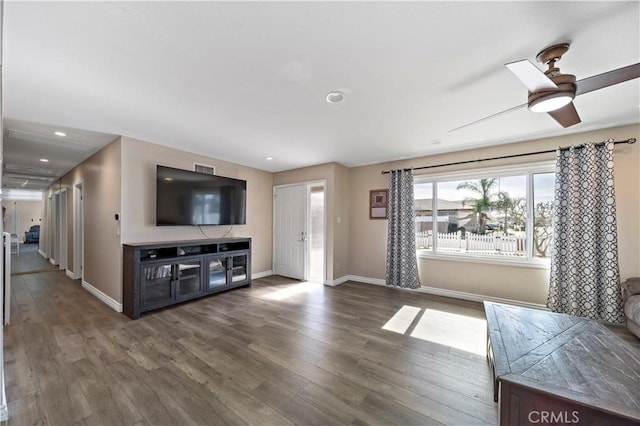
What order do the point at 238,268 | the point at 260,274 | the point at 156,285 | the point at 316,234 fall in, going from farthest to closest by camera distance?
the point at 260,274
the point at 316,234
the point at 238,268
the point at 156,285

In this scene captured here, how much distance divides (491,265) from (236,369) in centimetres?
387

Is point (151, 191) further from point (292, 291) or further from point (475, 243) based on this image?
point (475, 243)

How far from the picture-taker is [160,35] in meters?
1.53

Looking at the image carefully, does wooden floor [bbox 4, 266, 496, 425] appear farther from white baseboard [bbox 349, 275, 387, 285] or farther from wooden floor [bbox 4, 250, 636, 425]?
white baseboard [bbox 349, 275, 387, 285]

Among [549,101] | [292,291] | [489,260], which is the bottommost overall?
[292,291]

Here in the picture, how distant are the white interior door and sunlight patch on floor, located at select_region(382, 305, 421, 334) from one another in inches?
90.1

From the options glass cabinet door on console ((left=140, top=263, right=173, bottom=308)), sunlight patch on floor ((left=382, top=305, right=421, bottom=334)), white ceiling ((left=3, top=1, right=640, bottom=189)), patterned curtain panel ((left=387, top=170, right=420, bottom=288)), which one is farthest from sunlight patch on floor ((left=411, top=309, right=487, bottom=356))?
glass cabinet door on console ((left=140, top=263, right=173, bottom=308))

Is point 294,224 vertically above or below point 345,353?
above

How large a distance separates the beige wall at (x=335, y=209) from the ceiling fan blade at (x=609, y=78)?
3.53m

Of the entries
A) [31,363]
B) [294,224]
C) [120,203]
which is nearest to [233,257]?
[294,224]

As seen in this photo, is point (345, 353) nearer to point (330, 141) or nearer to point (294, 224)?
point (330, 141)

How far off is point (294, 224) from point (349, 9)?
14.1ft

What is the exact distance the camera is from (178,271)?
3.57 m

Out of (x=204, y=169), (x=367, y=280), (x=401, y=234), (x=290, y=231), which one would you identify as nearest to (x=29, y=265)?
(x=204, y=169)
